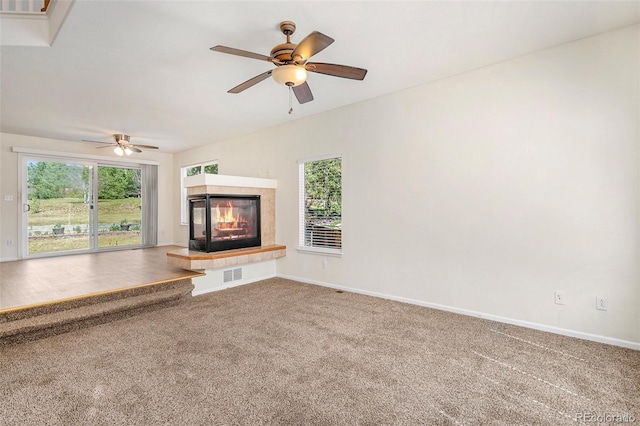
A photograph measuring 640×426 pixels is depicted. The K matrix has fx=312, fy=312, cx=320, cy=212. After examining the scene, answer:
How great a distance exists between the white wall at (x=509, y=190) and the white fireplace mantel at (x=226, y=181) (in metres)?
1.46

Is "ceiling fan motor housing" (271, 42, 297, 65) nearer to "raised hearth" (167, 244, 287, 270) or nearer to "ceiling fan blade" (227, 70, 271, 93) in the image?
"ceiling fan blade" (227, 70, 271, 93)

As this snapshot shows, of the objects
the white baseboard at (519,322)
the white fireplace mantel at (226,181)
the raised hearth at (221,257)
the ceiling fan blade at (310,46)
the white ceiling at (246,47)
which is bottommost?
the white baseboard at (519,322)

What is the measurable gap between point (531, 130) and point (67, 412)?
14.3 feet

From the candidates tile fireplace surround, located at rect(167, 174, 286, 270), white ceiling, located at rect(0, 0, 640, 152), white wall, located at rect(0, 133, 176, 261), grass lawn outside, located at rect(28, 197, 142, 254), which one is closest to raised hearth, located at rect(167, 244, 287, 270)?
tile fireplace surround, located at rect(167, 174, 286, 270)

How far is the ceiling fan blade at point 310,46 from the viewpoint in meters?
2.12

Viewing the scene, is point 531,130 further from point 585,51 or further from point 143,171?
point 143,171

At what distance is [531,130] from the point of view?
3113mm

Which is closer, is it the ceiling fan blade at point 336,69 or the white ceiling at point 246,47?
the white ceiling at point 246,47

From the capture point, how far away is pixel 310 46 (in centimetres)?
226

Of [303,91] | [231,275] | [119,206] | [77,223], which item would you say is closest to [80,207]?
[77,223]

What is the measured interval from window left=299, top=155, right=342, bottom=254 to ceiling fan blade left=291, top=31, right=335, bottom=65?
234 cm

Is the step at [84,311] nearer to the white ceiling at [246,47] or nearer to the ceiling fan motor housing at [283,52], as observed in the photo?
the white ceiling at [246,47]

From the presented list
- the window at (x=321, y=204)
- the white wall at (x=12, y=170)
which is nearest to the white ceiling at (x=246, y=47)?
the window at (x=321, y=204)

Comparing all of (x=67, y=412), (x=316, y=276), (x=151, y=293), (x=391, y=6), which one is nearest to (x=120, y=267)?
(x=151, y=293)
